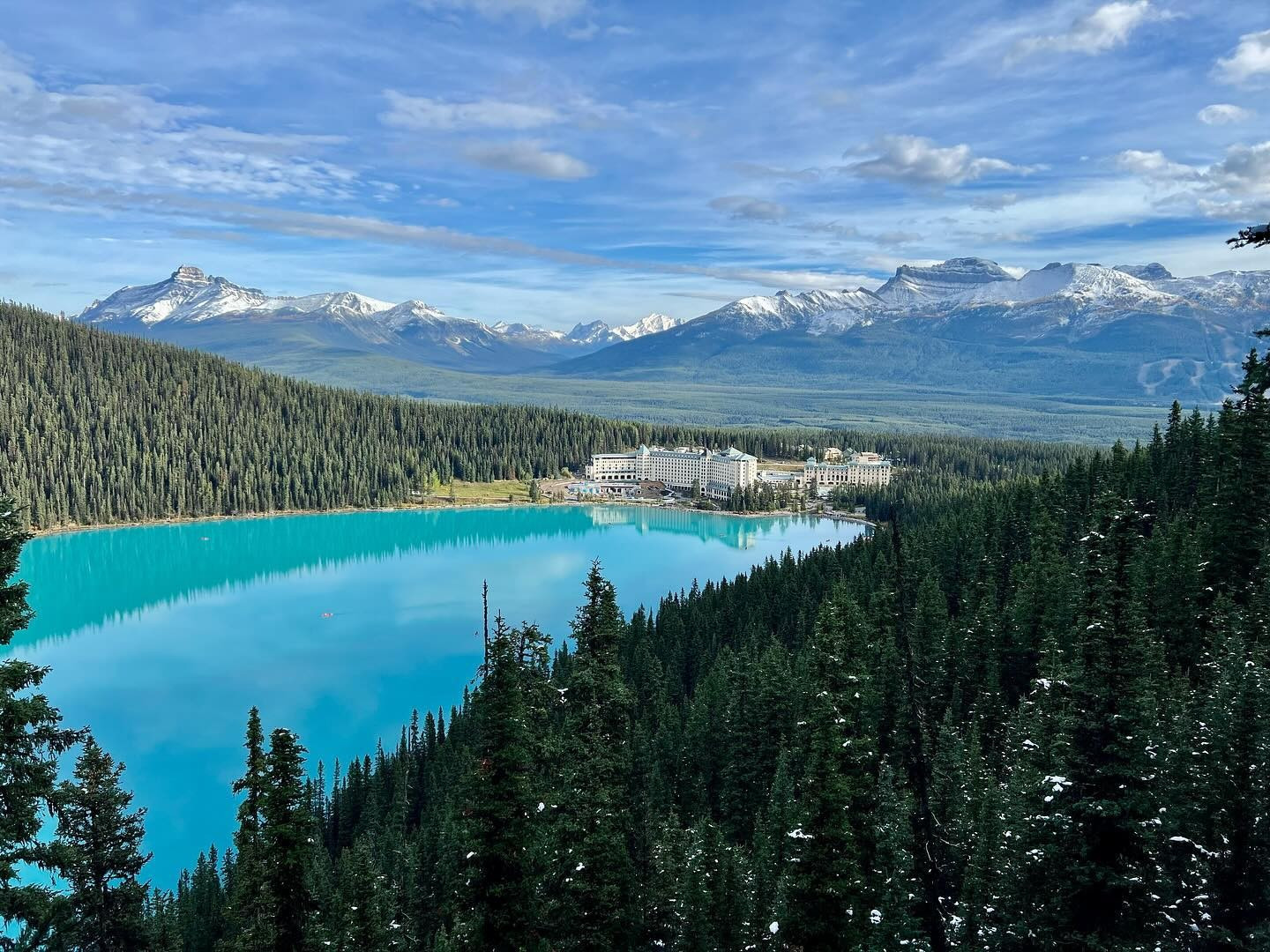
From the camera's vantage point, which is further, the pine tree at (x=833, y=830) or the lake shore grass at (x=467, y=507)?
the lake shore grass at (x=467, y=507)

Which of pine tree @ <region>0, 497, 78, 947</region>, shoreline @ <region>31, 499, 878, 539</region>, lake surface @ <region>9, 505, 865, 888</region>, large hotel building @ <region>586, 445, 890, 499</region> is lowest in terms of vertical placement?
lake surface @ <region>9, 505, 865, 888</region>

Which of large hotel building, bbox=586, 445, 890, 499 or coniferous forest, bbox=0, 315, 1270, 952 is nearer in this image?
coniferous forest, bbox=0, 315, 1270, 952

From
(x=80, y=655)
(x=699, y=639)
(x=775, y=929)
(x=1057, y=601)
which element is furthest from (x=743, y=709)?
(x=80, y=655)

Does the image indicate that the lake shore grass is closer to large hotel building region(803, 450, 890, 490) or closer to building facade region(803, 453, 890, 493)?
building facade region(803, 453, 890, 493)

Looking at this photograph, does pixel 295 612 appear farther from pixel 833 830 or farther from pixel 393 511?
pixel 833 830

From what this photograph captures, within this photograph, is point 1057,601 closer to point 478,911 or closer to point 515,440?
point 478,911

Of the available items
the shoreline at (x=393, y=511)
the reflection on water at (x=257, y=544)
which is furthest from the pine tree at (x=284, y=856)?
the shoreline at (x=393, y=511)

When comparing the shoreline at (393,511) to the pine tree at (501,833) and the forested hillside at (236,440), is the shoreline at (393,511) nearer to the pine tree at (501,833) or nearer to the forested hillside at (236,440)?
the forested hillside at (236,440)

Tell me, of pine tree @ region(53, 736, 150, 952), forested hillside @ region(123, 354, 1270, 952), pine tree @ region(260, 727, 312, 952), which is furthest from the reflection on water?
pine tree @ region(260, 727, 312, 952)

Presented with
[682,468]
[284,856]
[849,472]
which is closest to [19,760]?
[284,856]
